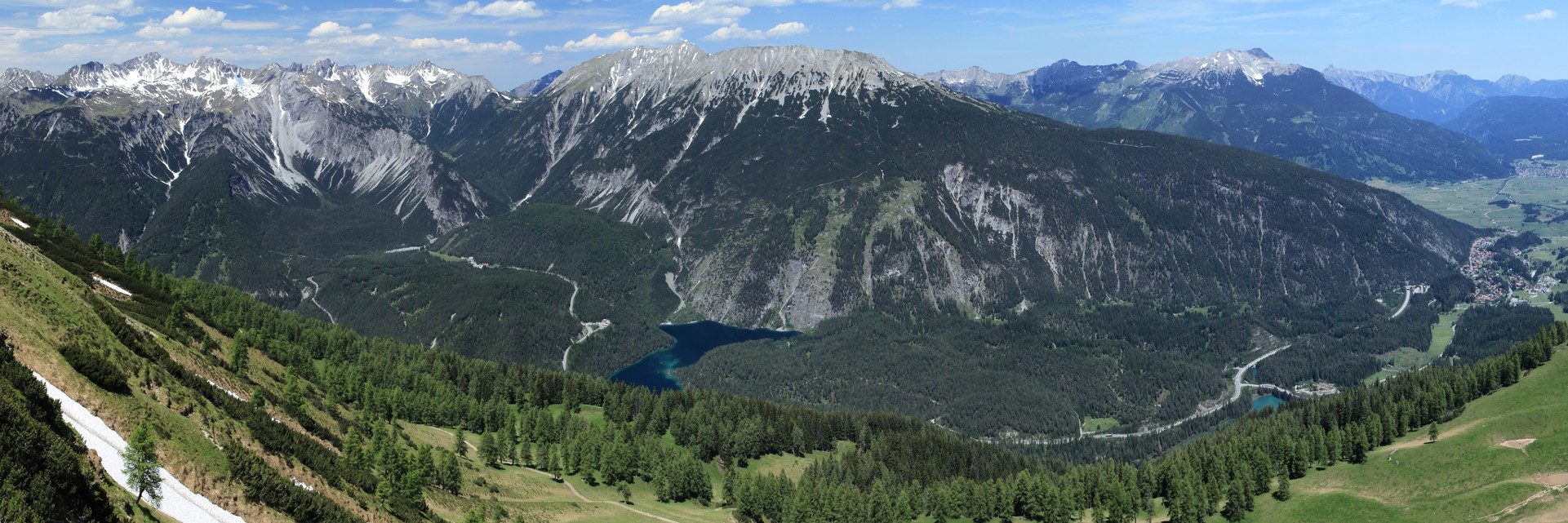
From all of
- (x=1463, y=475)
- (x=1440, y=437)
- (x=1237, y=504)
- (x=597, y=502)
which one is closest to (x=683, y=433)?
(x=597, y=502)

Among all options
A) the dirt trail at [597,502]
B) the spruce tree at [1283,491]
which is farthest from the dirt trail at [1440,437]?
the dirt trail at [597,502]

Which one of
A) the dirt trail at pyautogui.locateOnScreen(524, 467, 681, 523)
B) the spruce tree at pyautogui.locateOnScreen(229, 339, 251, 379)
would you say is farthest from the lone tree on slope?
the dirt trail at pyautogui.locateOnScreen(524, 467, 681, 523)

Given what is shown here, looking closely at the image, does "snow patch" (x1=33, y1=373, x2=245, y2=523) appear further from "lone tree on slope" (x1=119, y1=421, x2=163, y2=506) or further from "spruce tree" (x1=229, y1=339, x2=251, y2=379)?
"spruce tree" (x1=229, y1=339, x2=251, y2=379)

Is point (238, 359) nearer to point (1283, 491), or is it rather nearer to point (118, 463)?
point (118, 463)

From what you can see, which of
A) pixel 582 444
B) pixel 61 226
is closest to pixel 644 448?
pixel 582 444

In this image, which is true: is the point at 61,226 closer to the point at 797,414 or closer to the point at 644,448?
the point at 644,448

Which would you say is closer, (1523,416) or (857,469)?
(1523,416)
